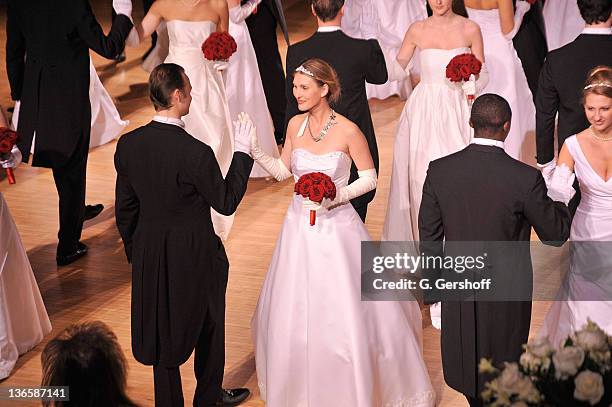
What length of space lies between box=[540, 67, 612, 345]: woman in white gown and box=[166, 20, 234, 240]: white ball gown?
2.67 m

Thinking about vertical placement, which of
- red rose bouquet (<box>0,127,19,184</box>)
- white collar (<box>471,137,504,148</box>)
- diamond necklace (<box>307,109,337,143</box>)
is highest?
white collar (<box>471,137,504,148</box>)

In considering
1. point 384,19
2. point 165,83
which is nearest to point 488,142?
point 165,83

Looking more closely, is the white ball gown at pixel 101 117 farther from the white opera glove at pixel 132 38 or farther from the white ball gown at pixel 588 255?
the white ball gown at pixel 588 255

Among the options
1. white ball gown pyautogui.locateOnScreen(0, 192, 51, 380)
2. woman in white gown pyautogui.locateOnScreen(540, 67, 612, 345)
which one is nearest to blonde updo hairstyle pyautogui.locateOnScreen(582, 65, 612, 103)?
woman in white gown pyautogui.locateOnScreen(540, 67, 612, 345)

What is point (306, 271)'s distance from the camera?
5.00m

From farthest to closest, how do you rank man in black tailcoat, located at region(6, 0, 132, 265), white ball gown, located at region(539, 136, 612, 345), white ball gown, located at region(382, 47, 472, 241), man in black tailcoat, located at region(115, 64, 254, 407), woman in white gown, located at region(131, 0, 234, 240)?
woman in white gown, located at region(131, 0, 234, 240) → man in black tailcoat, located at region(6, 0, 132, 265) → white ball gown, located at region(382, 47, 472, 241) → white ball gown, located at region(539, 136, 612, 345) → man in black tailcoat, located at region(115, 64, 254, 407)

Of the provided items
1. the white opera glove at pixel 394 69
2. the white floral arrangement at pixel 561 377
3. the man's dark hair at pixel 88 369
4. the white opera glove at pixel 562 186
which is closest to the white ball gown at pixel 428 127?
the white opera glove at pixel 394 69

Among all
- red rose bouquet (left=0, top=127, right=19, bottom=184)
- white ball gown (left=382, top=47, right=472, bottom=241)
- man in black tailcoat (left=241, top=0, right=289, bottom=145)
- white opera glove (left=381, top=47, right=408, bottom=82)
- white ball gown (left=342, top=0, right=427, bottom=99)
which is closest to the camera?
red rose bouquet (left=0, top=127, right=19, bottom=184)

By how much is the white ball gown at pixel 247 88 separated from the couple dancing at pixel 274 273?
9.54ft

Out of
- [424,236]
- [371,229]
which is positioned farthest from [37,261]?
[424,236]

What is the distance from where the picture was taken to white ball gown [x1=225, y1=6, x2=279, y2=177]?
811 centimetres

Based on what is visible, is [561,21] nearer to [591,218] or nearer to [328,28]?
[328,28]

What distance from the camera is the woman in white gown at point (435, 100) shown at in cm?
624

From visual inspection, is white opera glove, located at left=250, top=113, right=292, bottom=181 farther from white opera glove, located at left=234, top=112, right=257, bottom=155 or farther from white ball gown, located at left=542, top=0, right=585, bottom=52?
white ball gown, located at left=542, top=0, right=585, bottom=52
